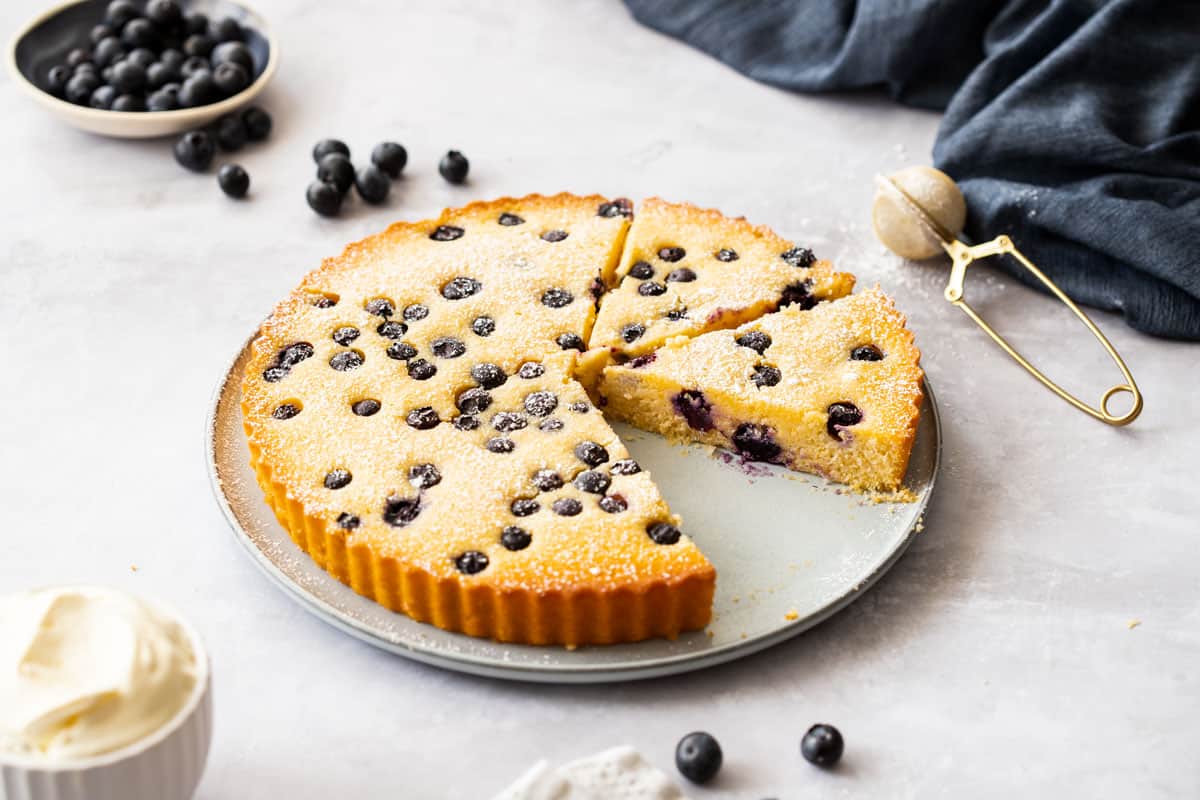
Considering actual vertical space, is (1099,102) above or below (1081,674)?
above

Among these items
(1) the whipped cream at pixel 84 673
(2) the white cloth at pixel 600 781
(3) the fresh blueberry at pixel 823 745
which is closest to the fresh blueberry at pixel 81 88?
(1) the whipped cream at pixel 84 673

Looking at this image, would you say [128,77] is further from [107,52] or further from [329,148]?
[329,148]

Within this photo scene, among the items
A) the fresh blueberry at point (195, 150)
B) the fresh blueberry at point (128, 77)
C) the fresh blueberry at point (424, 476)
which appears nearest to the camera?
the fresh blueberry at point (424, 476)

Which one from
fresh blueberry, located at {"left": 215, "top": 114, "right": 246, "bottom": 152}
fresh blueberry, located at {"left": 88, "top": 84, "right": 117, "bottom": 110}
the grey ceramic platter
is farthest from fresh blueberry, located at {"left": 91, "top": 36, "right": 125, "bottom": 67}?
the grey ceramic platter

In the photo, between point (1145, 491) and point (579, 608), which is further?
point (1145, 491)

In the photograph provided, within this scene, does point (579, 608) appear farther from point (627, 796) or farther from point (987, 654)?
point (987, 654)

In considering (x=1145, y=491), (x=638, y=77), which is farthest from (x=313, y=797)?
(x=638, y=77)

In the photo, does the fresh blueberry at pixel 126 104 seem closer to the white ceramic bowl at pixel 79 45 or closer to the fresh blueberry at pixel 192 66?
the white ceramic bowl at pixel 79 45
